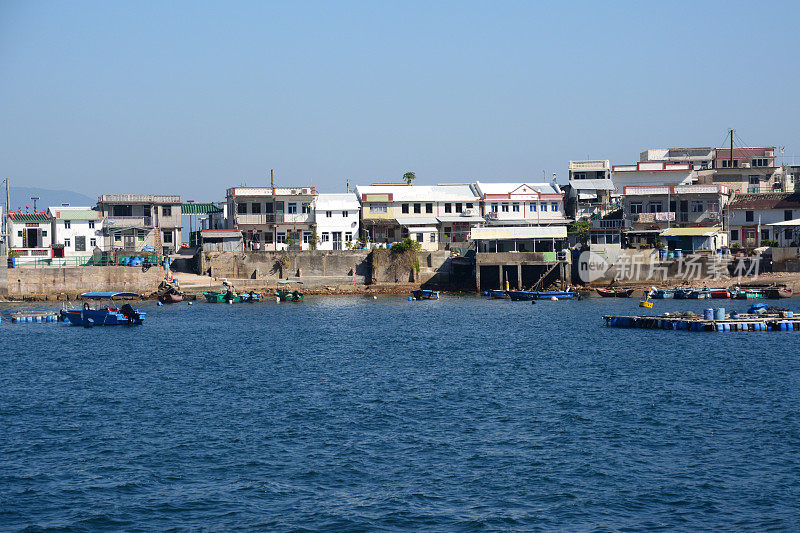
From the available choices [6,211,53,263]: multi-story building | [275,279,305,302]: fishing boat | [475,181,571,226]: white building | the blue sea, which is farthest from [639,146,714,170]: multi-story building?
[6,211,53,263]: multi-story building

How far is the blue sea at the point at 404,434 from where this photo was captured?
86.8ft

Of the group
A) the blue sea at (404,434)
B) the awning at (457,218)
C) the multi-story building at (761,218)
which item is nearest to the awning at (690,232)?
the multi-story building at (761,218)

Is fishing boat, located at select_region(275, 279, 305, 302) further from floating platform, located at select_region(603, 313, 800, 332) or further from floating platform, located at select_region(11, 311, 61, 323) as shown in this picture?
floating platform, located at select_region(603, 313, 800, 332)

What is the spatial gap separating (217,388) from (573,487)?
920 inches

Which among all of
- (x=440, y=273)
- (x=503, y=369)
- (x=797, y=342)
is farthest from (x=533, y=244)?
(x=503, y=369)

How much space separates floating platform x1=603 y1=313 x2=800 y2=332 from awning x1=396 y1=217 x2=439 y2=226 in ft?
148

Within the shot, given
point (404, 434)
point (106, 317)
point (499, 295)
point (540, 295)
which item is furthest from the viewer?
point (499, 295)

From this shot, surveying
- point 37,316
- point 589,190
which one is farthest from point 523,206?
point 37,316

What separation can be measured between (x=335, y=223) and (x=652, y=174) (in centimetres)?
4434

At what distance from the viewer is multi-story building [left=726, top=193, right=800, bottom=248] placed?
107875 millimetres

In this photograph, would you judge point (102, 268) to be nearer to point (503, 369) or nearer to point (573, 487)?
point (503, 369)

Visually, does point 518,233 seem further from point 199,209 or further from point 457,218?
point 199,209

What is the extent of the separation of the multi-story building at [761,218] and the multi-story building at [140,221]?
71.9m

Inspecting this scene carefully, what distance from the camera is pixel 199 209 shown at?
124m
